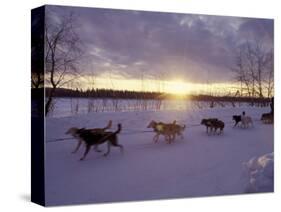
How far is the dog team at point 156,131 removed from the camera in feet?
39.5

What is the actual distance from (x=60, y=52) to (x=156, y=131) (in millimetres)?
2130

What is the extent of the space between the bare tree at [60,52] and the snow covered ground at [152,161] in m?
0.60

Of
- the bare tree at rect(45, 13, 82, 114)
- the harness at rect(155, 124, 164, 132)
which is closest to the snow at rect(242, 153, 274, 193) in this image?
the harness at rect(155, 124, 164, 132)

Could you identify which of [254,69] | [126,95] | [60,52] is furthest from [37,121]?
[254,69]

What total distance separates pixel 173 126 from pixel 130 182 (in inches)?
48.4

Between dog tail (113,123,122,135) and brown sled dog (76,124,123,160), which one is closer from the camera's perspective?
brown sled dog (76,124,123,160)

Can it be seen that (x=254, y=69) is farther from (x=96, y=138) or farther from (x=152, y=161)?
(x=96, y=138)

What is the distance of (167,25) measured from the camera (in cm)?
1283

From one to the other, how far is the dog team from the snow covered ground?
0.08 m

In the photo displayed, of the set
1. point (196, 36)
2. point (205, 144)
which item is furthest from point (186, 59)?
point (205, 144)

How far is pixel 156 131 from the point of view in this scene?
12.7m

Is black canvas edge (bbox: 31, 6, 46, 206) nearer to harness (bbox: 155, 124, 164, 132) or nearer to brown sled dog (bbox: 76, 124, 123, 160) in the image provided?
brown sled dog (bbox: 76, 124, 123, 160)

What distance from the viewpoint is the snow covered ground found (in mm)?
11883

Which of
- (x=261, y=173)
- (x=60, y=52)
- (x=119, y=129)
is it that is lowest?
(x=261, y=173)
